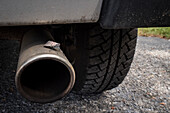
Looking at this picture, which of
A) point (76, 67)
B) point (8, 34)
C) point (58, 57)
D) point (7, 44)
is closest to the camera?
point (58, 57)

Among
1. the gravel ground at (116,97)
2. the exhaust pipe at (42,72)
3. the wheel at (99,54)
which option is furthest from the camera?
the gravel ground at (116,97)

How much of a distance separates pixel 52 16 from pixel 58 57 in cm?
18

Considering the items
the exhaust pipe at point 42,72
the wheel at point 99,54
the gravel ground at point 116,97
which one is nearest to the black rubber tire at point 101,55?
the wheel at point 99,54

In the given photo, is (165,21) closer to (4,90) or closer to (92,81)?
(92,81)

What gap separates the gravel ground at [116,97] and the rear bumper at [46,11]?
812 millimetres

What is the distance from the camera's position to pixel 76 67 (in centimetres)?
131

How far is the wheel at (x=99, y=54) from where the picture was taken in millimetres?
1154

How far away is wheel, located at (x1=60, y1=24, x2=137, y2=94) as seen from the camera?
1154 millimetres

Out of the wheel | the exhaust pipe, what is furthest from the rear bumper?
the wheel

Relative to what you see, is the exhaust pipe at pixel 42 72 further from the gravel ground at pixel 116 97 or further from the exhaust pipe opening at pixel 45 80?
the gravel ground at pixel 116 97

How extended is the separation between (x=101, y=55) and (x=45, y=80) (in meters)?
0.43

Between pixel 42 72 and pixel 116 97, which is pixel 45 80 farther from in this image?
pixel 116 97

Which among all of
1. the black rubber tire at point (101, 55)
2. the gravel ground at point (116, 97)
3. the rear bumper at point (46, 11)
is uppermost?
the rear bumper at point (46, 11)

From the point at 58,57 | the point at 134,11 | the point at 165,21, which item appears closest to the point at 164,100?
the point at 165,21
